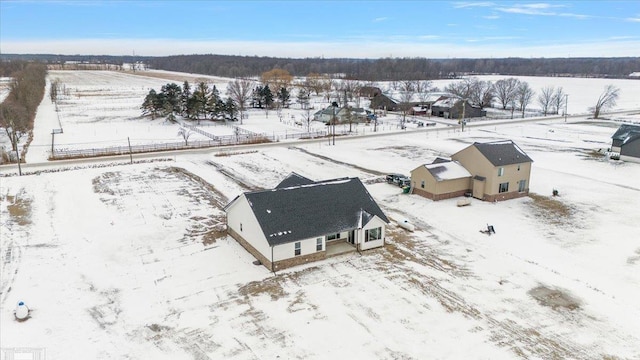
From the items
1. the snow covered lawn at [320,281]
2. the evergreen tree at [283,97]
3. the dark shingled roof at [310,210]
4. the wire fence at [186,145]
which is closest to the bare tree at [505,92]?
the evergreen tree at [283,97]

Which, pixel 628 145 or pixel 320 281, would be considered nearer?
pixel 320 281

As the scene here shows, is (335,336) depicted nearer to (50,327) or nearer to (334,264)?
(334,264)

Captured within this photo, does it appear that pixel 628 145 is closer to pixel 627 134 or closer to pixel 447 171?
pixel 627 134

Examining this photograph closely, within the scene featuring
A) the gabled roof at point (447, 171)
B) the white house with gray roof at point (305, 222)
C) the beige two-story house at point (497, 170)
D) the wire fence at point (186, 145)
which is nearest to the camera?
the white house with gray roof at point (305, 222)

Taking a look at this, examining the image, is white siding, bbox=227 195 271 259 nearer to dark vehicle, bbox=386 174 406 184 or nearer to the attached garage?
the attached garage

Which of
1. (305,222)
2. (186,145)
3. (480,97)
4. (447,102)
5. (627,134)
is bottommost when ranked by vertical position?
(305,222)

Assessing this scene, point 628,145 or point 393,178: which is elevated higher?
point 628,145

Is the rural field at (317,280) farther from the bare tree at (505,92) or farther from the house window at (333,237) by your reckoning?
the bare tree at (505,92)

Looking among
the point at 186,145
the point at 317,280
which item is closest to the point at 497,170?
the point at 317,280
